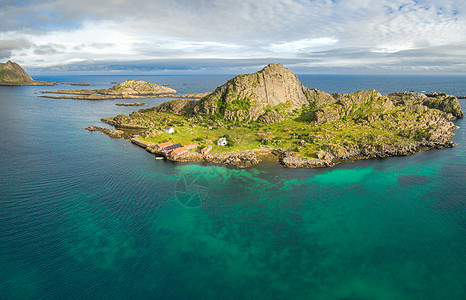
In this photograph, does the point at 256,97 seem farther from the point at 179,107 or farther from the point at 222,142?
the point at 222,142

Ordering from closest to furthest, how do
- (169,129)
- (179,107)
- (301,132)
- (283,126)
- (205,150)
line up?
(205,150) → (301,132) → (169,129) → (283,126) → (179,107)

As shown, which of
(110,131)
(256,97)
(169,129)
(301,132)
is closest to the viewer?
(301,132)

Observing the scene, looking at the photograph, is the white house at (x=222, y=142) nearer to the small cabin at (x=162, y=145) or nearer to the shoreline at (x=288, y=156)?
the shoreline at (x=288, y=156)

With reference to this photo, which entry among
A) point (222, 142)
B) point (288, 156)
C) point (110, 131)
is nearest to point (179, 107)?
point (110, 131)

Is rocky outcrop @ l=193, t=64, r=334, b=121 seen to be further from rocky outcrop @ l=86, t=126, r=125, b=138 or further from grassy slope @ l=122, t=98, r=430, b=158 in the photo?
rocky outcrop @ l=86, t=126, r=125, b=138

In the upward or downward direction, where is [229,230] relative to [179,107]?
downward

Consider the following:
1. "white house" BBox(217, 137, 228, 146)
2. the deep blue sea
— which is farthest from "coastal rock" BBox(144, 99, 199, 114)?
the deep blue sea

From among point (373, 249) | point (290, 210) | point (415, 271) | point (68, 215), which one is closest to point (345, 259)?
point (373, 249)
